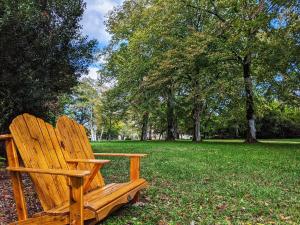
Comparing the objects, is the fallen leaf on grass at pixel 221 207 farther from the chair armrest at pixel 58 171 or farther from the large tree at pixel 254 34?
the large tree at pixel 254 34

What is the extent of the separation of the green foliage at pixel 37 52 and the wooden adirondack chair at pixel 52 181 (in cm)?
453

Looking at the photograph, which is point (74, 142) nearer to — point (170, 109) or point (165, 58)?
point (165, 58)

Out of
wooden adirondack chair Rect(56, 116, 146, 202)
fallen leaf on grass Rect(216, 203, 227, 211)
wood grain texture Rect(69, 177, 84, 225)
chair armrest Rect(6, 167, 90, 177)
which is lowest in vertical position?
fallen leaf on grass Rect(216, 203, 227, 211)

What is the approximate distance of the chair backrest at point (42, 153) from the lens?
3.47m

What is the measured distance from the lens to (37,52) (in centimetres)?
849

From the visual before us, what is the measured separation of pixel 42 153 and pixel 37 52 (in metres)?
5.50

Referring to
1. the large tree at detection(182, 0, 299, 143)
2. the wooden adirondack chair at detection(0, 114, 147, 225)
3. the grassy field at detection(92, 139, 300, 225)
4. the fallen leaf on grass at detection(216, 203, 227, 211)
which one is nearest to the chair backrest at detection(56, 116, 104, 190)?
the wooden adirondack chair at detection(0, 114, 147, 225)

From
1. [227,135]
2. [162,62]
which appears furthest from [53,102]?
[227,135]

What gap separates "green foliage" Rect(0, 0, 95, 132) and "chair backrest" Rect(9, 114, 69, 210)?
4.49 metres

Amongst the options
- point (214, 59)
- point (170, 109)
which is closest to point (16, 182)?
point (214, 59)

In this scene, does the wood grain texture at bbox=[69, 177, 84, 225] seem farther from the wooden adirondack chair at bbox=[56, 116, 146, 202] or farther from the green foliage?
the green foliage

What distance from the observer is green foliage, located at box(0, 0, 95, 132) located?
780cm

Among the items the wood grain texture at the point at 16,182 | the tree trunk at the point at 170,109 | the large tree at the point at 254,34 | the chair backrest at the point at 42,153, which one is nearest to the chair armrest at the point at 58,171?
the wood grain texture at the point at 16,182

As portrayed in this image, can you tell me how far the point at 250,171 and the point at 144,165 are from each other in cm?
303
